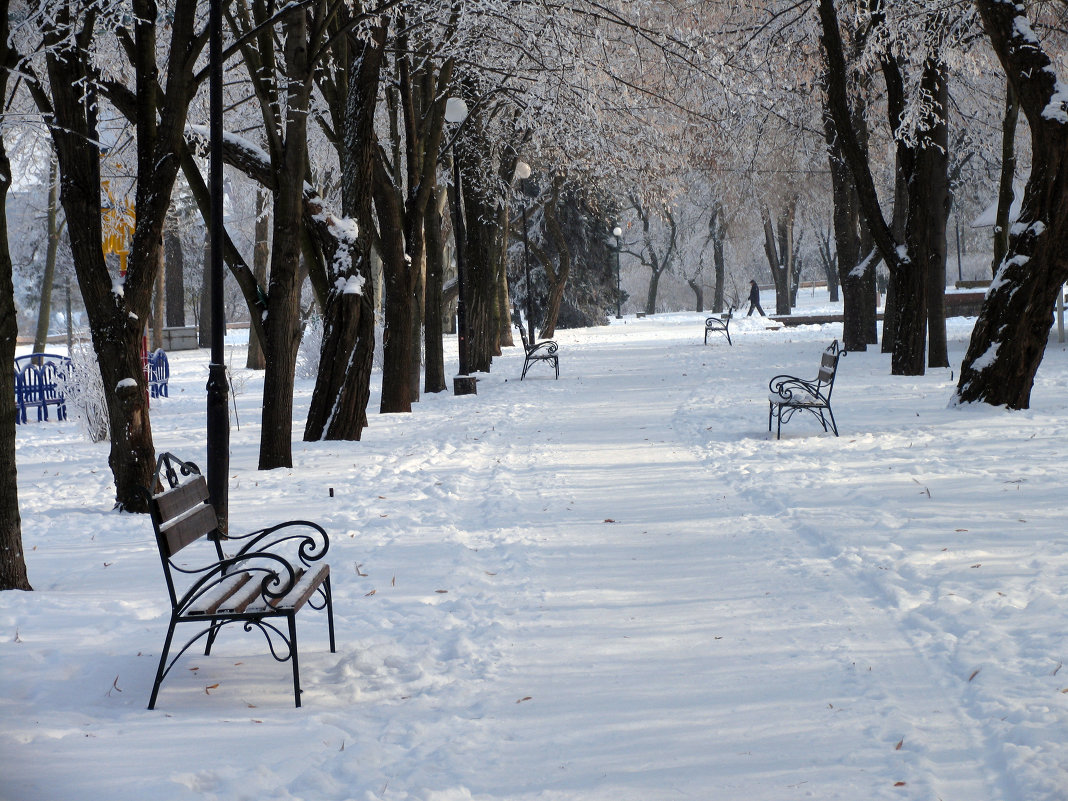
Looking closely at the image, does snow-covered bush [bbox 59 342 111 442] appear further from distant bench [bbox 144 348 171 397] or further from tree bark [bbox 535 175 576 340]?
tree bark [bbox 535 175 576 340]

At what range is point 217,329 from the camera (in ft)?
25.2

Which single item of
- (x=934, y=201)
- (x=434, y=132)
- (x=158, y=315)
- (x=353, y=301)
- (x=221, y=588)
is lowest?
(x=221, y=588)

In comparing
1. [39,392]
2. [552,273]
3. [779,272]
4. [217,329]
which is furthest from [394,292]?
[779,272]

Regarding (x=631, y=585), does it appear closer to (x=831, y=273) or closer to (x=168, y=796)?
(x=168, y=796)

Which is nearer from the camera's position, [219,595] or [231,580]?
[219,595]

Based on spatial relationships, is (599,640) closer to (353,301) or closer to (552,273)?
(353,301)

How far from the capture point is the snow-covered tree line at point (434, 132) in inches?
332

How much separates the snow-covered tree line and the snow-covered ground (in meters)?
1.96

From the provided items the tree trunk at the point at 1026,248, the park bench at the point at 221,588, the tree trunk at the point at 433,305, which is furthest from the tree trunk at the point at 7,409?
the tree trunk at the point at 433,305

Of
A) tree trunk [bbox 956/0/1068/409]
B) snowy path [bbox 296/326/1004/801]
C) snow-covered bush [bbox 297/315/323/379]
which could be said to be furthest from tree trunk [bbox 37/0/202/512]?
snow-covered bush [bbox 297/315/323/379]

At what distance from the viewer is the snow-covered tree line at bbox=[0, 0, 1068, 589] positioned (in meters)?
8.44

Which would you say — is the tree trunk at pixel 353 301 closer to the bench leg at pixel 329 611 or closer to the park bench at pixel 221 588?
the park bench at pixel 221 588

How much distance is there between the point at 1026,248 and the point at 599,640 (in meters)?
9.07

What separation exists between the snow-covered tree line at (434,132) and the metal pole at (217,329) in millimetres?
466
